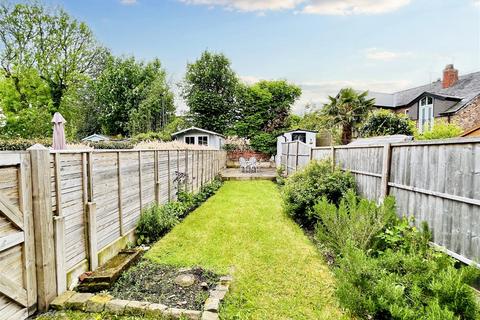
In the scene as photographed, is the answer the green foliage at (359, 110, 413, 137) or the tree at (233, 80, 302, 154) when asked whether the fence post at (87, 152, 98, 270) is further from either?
the tree at (233, 80, 302, 154)

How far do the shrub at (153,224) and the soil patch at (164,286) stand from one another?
1.26 m

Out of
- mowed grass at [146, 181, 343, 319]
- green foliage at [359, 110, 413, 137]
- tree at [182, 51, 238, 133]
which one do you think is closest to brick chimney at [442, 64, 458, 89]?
green foliage at [359, 110, 413, 137]

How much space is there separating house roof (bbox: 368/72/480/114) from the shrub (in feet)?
62.8

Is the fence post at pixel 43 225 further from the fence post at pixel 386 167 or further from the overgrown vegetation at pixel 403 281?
the fence post at pixel 386 167

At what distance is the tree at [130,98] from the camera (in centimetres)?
3117

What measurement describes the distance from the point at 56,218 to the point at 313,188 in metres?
4.90

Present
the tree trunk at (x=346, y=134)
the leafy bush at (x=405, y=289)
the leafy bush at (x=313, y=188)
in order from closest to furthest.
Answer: the leafy bush at (x=405, y=289) < the leafy bush at (x=313, y=188) < the tree trunk at (x=346, y=134)

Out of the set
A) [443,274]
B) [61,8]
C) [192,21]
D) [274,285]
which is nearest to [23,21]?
[61,8]

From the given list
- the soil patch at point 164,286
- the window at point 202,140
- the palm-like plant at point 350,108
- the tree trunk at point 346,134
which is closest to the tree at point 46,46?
the window at point 202,140

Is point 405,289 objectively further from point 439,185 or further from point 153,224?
point 153,224

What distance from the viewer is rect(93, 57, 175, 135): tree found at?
31.2 meters

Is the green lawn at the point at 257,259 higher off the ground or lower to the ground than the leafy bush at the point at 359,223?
lower

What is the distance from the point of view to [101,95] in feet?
107

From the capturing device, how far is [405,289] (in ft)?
7.86
